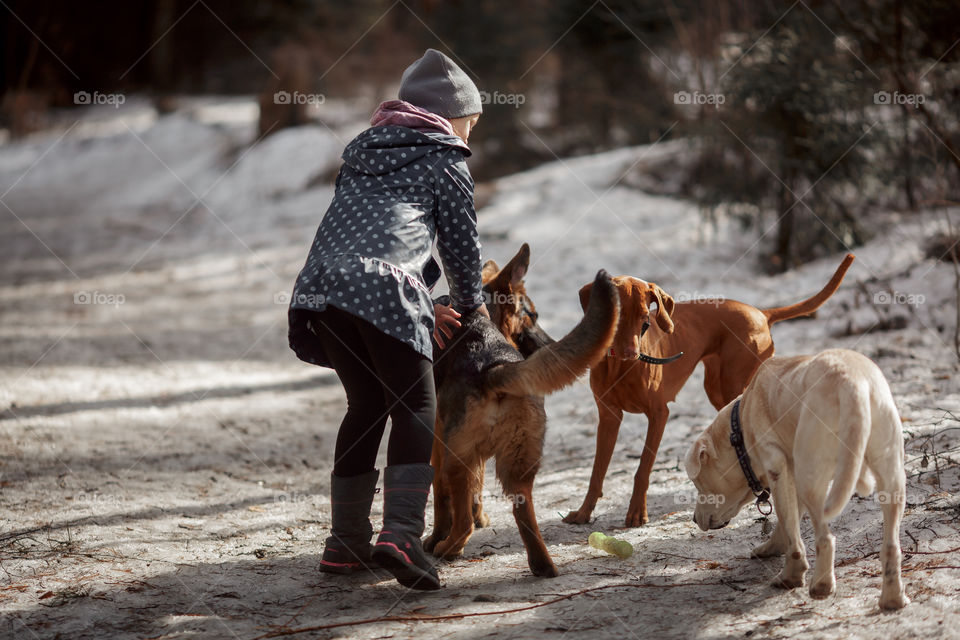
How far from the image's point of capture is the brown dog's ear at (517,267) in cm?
396

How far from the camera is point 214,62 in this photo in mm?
29875

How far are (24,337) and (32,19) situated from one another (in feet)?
71.4

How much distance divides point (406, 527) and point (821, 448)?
1.62m

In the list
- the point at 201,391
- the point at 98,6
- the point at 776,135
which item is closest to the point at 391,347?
the point at 201,391

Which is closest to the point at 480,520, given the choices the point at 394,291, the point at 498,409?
the point at 498,409

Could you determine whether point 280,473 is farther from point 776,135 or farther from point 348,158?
point 776,135

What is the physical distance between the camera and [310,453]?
19.3 ft

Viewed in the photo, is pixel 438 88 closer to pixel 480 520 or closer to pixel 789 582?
pixel 480 520

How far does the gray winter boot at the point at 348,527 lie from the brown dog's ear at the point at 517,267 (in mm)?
1154

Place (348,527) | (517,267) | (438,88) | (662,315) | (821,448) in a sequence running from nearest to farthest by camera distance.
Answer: (821,448) → (438,88) → (348,527) → (517,267) → (662,315)

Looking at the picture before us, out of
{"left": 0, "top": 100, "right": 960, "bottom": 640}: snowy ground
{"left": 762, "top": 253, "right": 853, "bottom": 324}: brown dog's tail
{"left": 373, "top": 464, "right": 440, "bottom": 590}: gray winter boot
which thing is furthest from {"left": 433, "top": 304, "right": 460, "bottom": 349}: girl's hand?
{"left": 762, "top": 253, "right": 853, "bottom": 324}: brown dog's tail

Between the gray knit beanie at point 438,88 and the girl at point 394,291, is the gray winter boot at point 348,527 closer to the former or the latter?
the girl at point 394,291

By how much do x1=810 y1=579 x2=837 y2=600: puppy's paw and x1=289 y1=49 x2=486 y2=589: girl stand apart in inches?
57.3

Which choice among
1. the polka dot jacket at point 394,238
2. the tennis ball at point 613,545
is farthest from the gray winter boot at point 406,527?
the tennis ball at point 613,545
